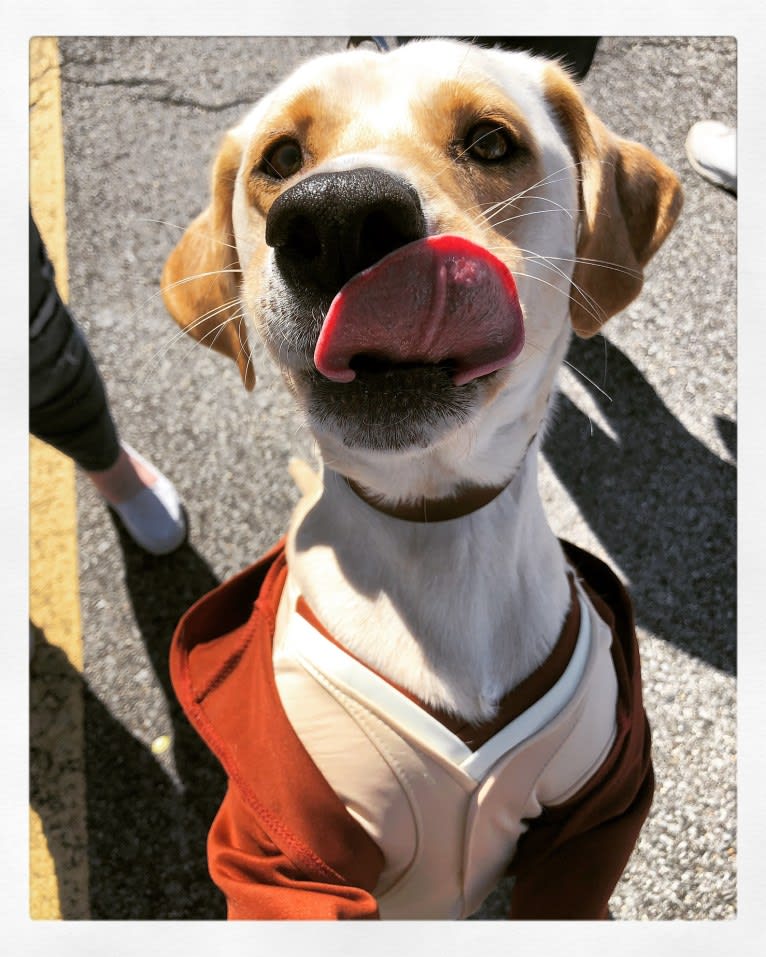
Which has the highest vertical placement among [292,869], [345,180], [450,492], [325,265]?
[345,180]

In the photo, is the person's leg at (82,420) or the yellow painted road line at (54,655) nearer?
the person's leg at (82,420)

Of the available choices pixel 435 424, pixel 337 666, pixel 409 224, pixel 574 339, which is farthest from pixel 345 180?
pixel 574 339

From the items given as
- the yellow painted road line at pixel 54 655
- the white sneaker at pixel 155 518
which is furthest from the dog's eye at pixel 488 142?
the white sneaker at pixel 155 518

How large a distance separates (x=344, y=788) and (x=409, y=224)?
946mm

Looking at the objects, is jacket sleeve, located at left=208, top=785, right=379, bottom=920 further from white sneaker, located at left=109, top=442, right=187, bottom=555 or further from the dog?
white sneaker, located at left=109, top=442, right=187, bottom=555

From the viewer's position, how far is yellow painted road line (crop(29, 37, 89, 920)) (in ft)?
6.48

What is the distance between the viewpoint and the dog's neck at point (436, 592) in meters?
1.42

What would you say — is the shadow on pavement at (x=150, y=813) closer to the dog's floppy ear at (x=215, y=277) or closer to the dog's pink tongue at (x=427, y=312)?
the dog's floppy ear at (x=215, y=277)

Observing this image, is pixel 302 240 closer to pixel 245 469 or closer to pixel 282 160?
pixel 282 160

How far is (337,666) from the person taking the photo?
1.38m

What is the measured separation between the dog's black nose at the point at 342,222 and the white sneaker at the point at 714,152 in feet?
3.73

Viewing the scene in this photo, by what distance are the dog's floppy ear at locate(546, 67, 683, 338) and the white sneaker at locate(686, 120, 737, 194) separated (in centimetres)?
41

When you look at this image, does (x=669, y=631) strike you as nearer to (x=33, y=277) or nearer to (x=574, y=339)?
(x=574, y=339)
